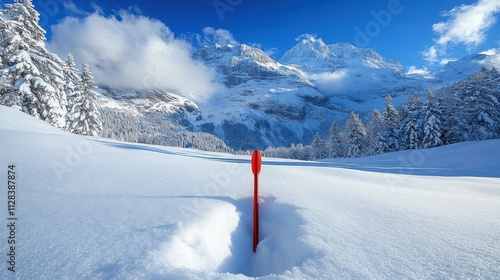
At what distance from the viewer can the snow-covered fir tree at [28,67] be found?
586 inches

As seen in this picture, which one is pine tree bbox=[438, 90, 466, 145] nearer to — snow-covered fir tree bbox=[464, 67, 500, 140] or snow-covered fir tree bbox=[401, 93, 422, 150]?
snow-covered fir tree bbox=[464, 67, 500, 140]

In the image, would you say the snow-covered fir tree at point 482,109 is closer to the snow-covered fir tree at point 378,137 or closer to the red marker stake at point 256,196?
the snow-covered fir tree at point 378,137

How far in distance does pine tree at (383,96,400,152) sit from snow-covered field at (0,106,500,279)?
36.0 meters

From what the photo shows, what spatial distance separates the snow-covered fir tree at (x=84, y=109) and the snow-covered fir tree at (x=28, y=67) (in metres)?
10.0

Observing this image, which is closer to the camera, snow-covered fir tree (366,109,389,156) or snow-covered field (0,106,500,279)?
snow-covered field (0,106,500,279)

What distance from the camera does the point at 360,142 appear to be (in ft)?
132

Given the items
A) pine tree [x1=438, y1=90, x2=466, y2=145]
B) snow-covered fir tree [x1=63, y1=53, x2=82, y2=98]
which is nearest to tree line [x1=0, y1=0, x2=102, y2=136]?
snow-covered fir tree [x1=63, y1=53, x2=82, y2=98]

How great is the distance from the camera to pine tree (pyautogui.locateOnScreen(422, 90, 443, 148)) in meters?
28.2

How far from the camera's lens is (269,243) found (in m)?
2.36

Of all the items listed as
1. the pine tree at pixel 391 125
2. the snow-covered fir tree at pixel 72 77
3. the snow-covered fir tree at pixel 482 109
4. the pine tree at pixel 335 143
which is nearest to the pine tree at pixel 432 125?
the snow-covered fir tree at pixel 482 109

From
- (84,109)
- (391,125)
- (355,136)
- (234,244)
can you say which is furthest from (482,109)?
(84,109)

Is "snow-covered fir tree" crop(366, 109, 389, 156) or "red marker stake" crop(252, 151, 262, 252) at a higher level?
"snow-covered fir tree" crop(366, 109, 389, 156)

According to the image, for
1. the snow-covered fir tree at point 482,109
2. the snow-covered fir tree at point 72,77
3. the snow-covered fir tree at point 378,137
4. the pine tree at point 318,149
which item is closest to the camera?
the snow-covered fir tree at point 72,77

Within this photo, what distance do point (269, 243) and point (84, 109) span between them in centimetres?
3186
